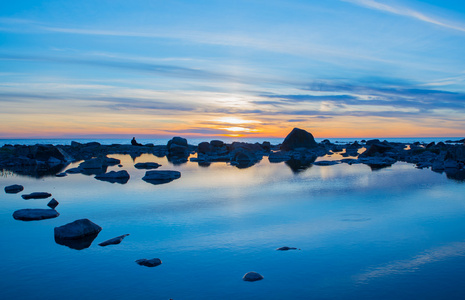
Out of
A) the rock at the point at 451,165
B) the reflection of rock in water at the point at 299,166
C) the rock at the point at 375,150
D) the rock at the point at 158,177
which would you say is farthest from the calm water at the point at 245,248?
the rock at the point at 375,150

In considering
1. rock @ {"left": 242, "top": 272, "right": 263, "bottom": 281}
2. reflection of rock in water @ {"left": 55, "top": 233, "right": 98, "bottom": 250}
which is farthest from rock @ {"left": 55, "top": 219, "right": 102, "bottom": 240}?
rock @ {"left": 242, "top": 272, "right": 263, "bottom": 281}

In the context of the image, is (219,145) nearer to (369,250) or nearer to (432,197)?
(432,197)

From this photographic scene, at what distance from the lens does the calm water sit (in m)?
8.43

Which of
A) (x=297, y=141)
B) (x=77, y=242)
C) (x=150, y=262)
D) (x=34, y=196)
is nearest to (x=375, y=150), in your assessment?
(x=297, y=141)

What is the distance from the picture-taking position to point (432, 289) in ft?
27.3

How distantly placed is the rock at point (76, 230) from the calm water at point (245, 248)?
1.22ft

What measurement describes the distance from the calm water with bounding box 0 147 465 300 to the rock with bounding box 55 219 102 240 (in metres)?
0.37

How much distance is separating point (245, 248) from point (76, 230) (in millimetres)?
6050

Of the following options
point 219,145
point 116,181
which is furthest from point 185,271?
point 219,145

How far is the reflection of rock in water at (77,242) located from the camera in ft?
38.3

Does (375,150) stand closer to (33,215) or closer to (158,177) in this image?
(158,177)

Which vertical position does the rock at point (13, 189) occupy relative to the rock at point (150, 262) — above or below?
below

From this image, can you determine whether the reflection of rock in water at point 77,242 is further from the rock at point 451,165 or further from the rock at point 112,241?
the rock at point 451,165

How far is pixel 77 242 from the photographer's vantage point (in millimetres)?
12117
